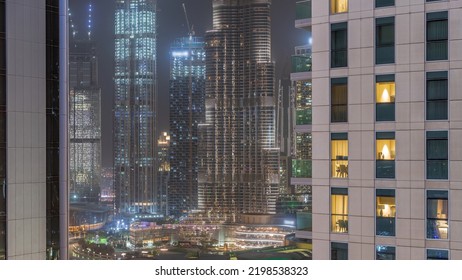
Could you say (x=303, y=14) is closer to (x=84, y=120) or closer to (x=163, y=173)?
(x=163, y=173)

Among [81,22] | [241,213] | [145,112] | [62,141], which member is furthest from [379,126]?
[145,112]

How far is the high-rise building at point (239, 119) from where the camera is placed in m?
46.9

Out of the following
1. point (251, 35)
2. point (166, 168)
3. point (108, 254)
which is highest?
point (251, 35)

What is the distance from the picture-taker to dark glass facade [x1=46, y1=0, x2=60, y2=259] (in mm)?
6691

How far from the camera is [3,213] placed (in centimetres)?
623

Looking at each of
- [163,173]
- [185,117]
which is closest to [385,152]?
[185,117]

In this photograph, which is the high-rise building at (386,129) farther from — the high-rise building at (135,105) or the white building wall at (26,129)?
the high-rise building at (135,105)

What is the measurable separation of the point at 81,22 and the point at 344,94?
50.1 meters

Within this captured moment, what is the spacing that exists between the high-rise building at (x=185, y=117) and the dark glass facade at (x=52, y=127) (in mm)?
43579

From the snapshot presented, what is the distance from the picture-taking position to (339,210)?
5.41 metres

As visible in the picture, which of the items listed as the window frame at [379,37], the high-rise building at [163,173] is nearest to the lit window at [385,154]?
the window frame at [379,37]


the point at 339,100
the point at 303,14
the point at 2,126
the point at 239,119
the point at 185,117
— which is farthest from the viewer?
the point at 185,117

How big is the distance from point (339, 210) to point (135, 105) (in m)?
61.8

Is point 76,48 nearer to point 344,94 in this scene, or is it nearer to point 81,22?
point 81,22
